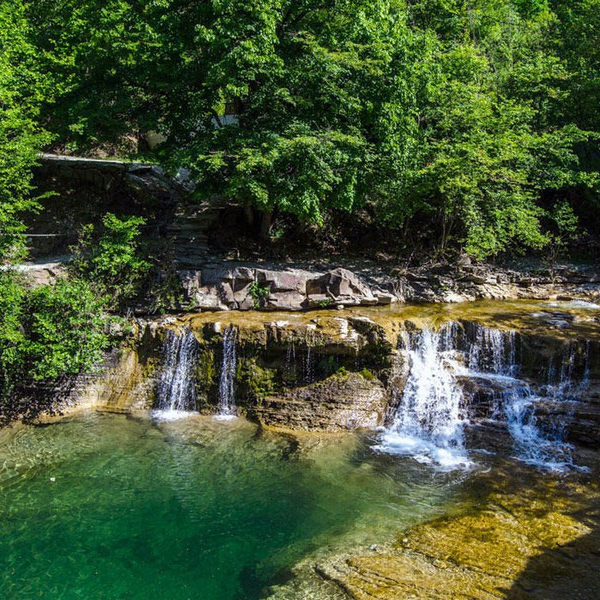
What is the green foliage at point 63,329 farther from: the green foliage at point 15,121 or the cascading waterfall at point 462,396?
the cascading waterfall at point 462,396

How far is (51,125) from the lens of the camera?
14188mm

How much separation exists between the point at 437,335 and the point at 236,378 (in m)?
4.47

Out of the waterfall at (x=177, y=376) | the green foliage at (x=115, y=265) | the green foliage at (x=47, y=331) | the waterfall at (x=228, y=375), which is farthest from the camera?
the green foliage at (x=115, y=265)

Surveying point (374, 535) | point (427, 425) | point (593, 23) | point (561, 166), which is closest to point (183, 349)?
point (427, 425)

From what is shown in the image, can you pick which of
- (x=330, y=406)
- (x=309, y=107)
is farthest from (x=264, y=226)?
(x=330, y=406)

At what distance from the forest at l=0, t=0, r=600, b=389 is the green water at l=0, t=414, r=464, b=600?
268 cm

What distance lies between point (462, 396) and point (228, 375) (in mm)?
4862

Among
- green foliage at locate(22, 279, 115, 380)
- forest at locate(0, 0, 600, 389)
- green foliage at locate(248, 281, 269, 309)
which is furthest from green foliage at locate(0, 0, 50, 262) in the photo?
green foliage at locate(248, 281, 269, 309)

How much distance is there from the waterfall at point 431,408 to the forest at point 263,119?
4.04 meters

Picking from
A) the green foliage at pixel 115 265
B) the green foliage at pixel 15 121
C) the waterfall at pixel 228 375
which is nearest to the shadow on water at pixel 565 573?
the waterfall at pixel 228 375

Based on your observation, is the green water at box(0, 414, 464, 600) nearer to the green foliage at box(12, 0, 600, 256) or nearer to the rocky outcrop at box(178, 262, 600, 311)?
the rocky outcrop at box(178, 262, 600, 311)

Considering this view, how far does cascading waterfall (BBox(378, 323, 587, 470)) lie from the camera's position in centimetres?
918

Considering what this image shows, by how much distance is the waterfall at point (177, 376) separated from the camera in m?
11.3

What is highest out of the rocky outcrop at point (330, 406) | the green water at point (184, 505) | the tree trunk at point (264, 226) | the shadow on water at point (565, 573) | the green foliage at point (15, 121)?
the green foliage at point (15, 121)
